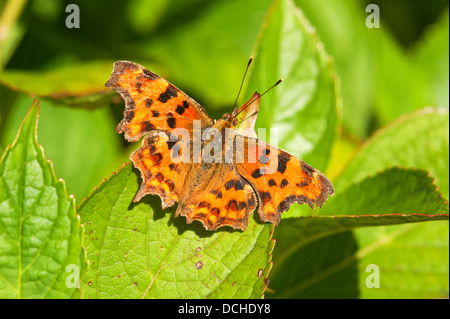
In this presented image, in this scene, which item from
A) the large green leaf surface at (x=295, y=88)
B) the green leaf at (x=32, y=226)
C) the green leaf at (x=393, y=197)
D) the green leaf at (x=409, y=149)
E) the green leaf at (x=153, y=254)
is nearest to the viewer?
the green leaf at (x=32, y=226)

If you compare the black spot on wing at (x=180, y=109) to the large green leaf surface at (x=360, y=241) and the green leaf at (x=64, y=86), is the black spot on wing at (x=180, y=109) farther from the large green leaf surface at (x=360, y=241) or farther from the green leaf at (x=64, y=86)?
the large green leaf surface at (x=360, y=241)

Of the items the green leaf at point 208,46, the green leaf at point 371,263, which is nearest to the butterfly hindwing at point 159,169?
the green leaf at point 371,263

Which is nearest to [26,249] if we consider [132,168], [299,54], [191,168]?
[132,168]

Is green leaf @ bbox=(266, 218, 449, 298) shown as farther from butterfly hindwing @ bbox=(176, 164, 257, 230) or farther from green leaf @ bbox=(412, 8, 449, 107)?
green leaf @ bbox=(412, 8, 449, 107)

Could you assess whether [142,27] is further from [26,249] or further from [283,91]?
[26,249]

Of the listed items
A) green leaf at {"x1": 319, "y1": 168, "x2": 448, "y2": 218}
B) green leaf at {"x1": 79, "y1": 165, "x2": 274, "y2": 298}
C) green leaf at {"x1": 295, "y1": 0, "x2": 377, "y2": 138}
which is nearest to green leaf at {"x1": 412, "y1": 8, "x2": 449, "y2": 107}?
green leaf at {"x1": 295, "y1": 0, "x2": 377, "y2": 138}

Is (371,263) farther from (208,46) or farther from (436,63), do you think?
(208,46)
